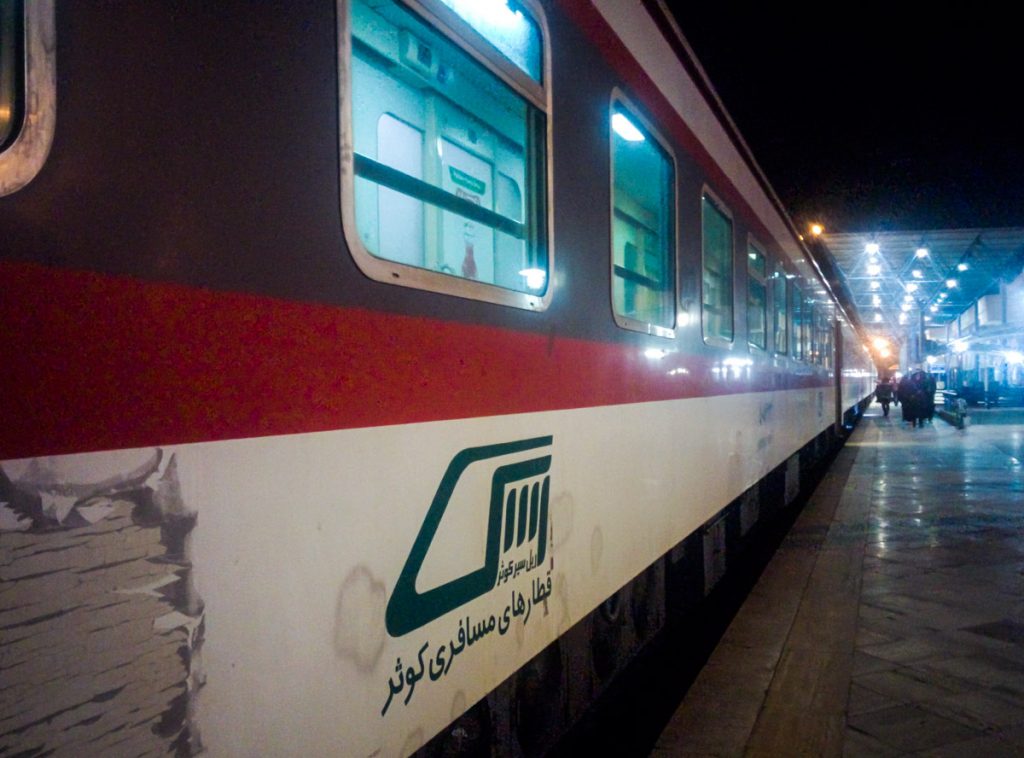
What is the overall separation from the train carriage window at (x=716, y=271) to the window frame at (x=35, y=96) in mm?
3686

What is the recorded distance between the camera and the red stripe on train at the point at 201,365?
109 cm

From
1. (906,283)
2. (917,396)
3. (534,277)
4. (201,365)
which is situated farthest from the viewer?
(906,283)

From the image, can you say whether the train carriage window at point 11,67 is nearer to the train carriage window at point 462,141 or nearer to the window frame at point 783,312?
the train carriage window at point 462,141

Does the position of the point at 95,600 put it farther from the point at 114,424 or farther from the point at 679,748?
the point at 679,748

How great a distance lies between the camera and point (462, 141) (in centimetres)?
266

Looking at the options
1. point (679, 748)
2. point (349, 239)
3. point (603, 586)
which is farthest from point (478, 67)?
point (679, 748)

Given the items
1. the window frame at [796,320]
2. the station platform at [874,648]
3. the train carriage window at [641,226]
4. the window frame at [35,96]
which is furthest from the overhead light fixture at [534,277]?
the window frame at [796,320]

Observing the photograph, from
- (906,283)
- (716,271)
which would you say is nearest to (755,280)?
(716,271)

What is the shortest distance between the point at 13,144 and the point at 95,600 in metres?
0.65

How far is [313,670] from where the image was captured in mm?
1551

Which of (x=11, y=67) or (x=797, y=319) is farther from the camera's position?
(x=797, y=319)

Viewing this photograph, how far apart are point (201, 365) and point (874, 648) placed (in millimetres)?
4249

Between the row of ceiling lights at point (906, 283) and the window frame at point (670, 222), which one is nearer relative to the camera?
the window frame at point (670, 222)

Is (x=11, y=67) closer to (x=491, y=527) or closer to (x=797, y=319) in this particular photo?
(x=491, y=527)
